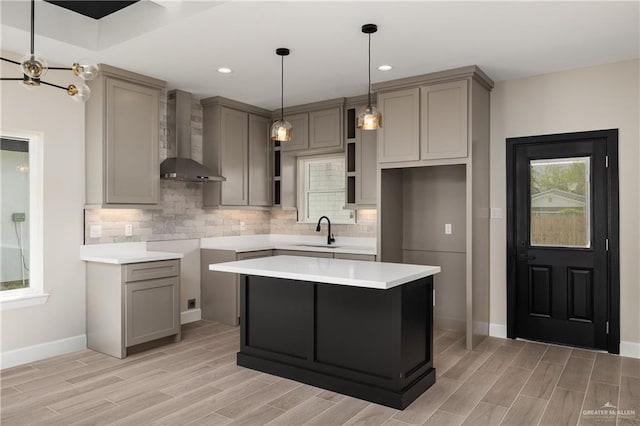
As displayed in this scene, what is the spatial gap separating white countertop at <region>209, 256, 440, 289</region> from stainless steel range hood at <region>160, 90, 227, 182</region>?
1.67 m

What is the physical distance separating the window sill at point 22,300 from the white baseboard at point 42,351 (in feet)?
1.23

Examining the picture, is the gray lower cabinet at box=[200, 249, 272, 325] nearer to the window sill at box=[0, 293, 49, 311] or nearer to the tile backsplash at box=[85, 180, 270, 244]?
the tile backsplash at box=[85, 180, 270, 244]

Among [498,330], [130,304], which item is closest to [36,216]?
[130,304]

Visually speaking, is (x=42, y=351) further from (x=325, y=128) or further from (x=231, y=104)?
(x=325, y=128)

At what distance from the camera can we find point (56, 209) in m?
4.20

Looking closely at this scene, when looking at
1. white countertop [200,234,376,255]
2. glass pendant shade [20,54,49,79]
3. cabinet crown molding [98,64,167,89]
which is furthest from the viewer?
white countertop [200,234,376,255]

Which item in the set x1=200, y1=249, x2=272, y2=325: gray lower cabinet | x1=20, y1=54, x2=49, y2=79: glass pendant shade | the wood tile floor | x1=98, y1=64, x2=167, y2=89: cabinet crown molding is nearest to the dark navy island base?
the wood tile floor

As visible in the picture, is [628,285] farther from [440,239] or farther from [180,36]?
[180,36]

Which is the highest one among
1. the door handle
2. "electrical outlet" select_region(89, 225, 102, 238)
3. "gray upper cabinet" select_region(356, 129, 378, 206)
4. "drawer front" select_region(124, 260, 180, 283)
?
"gray upper cabinet" select_region(356, 129, 378, 206)

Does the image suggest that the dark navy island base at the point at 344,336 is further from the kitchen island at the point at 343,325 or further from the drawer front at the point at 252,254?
the drawer front at the point at 252,254

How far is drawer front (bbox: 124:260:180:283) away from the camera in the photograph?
410 cm

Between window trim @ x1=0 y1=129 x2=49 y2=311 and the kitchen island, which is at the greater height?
window trim @ x1=0 y1=129 x2=49 y2=311

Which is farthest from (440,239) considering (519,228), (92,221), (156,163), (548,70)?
(92,221)

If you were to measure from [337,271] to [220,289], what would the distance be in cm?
257
